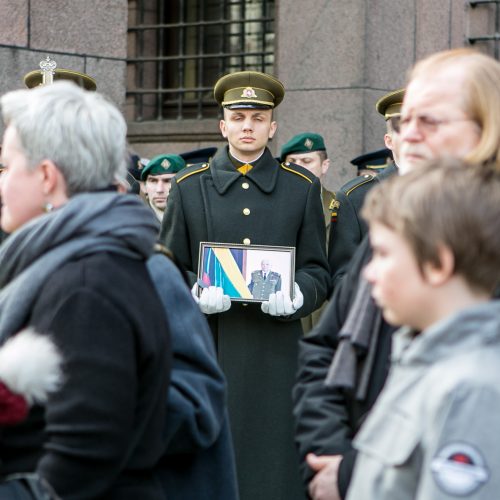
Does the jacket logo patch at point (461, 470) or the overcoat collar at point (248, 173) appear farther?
the overcoat collar at point (248, 173)

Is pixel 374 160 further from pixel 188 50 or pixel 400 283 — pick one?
pixel 400 283

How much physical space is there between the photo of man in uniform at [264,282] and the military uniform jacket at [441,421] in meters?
2.85

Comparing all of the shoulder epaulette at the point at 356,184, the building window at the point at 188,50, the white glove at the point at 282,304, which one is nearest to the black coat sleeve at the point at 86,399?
the white glove at the point at 282,304

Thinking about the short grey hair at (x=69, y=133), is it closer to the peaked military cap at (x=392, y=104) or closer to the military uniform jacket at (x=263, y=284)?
the military uniform jacket at (x=263, y=284)

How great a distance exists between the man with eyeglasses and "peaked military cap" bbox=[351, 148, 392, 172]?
19.6 feet

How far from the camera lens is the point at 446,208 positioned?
252 centimetres

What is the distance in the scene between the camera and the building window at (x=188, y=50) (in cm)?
1185

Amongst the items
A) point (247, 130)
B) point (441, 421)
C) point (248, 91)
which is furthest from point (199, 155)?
point (441, 421)

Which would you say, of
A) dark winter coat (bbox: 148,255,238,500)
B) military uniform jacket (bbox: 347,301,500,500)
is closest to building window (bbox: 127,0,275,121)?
dark winter coat (bbox: 148,255,238,500)

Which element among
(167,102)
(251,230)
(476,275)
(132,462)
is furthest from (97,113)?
(167,102)

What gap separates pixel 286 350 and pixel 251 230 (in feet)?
1.97

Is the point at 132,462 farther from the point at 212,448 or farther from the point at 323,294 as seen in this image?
the point at 323,294

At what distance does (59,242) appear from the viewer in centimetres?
300

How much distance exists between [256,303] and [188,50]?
265 inches
